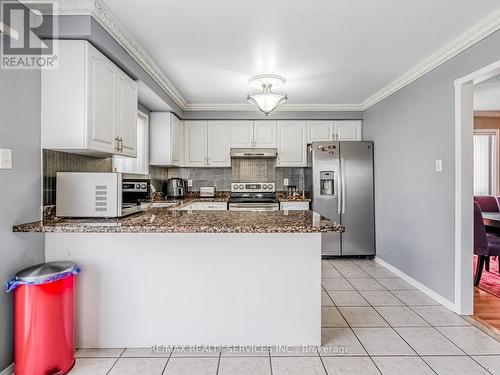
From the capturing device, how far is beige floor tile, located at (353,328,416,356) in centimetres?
199

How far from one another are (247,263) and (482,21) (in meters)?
2.54

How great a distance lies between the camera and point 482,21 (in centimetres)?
221

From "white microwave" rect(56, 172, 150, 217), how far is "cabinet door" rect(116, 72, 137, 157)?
51 centimetres

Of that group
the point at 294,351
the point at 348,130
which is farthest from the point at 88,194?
the point at 348,130

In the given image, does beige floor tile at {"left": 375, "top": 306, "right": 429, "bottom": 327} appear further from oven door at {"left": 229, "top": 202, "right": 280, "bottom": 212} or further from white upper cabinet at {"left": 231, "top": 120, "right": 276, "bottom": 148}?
white upper cabinet at {"left": 231, "top": 120, "right": 276, "bottom": 148}

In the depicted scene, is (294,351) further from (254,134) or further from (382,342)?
(254,134)

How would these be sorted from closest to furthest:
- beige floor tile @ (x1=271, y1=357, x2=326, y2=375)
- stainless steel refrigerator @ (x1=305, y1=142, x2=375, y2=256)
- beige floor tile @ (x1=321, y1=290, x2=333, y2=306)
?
beige floor tile @ (x1=271, y1=357, x2=326, y2=375), beige floor tile @ (x1=321, y1=290, x2=333, y2=306), stainless steel refrigerator @ (x1=305, y1=142, x2=375, y2=256)

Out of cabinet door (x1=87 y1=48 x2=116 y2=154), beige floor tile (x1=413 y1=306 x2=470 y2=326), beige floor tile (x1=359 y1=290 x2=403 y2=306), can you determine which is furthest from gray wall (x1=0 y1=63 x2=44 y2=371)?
beige floor tile (x1=413 y1=306 x2=470 y2=326)

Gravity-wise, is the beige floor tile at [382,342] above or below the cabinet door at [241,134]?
below

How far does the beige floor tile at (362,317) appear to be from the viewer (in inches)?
93.0

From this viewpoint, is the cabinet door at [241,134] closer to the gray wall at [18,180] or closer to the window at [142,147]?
the window at [142,147]

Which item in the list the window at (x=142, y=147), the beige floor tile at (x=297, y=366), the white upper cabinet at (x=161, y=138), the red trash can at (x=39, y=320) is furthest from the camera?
the white upper cabinet at (x=161, y=138)

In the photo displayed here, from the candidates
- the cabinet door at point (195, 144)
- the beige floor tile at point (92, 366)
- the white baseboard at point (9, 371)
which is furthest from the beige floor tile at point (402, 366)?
the cabinet door at point (195, 144)

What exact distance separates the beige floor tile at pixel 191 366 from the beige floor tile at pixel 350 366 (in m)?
0.72
